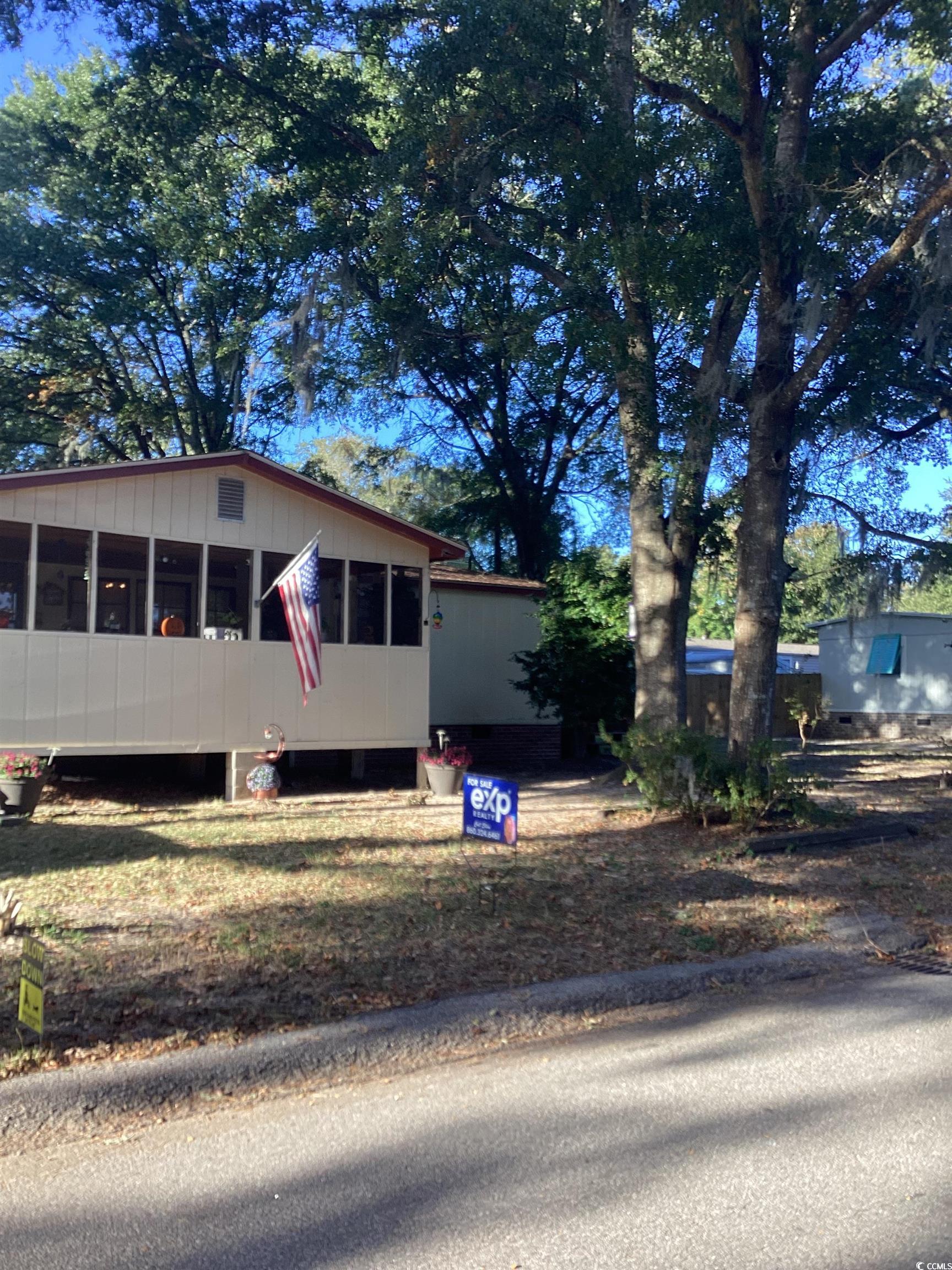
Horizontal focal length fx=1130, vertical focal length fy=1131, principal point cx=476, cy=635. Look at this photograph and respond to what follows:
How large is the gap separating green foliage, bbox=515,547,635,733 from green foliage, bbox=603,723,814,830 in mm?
7098

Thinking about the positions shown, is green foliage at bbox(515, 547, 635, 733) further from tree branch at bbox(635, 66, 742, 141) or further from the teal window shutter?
the teal window shutter

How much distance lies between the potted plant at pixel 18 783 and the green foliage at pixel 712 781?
241 inches

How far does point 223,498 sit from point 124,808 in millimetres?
3805

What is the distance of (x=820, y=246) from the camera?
40.2 ft

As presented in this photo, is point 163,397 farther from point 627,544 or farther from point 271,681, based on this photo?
point 271,681

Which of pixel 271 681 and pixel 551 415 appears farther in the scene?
pixel 551 415

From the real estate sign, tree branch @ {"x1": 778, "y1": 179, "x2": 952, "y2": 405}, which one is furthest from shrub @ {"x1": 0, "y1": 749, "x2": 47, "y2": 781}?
tree branch @ {"x1": 778, "y1": 179, "x2": 952, "y2": 405}

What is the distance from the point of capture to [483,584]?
2020cm

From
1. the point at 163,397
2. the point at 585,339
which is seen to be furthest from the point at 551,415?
the point at 585,339

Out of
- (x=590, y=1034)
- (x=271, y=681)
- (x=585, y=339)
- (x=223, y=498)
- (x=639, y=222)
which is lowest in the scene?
(x=590, y=1034)

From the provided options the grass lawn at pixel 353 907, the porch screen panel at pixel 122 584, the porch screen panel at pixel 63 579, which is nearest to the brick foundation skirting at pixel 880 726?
the grass lawn at pixel 353 907

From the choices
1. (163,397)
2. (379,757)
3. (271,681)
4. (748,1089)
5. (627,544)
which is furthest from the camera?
(163,397)

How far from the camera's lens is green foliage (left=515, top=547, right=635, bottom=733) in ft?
61.7

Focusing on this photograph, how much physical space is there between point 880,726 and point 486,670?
44.5 feet
